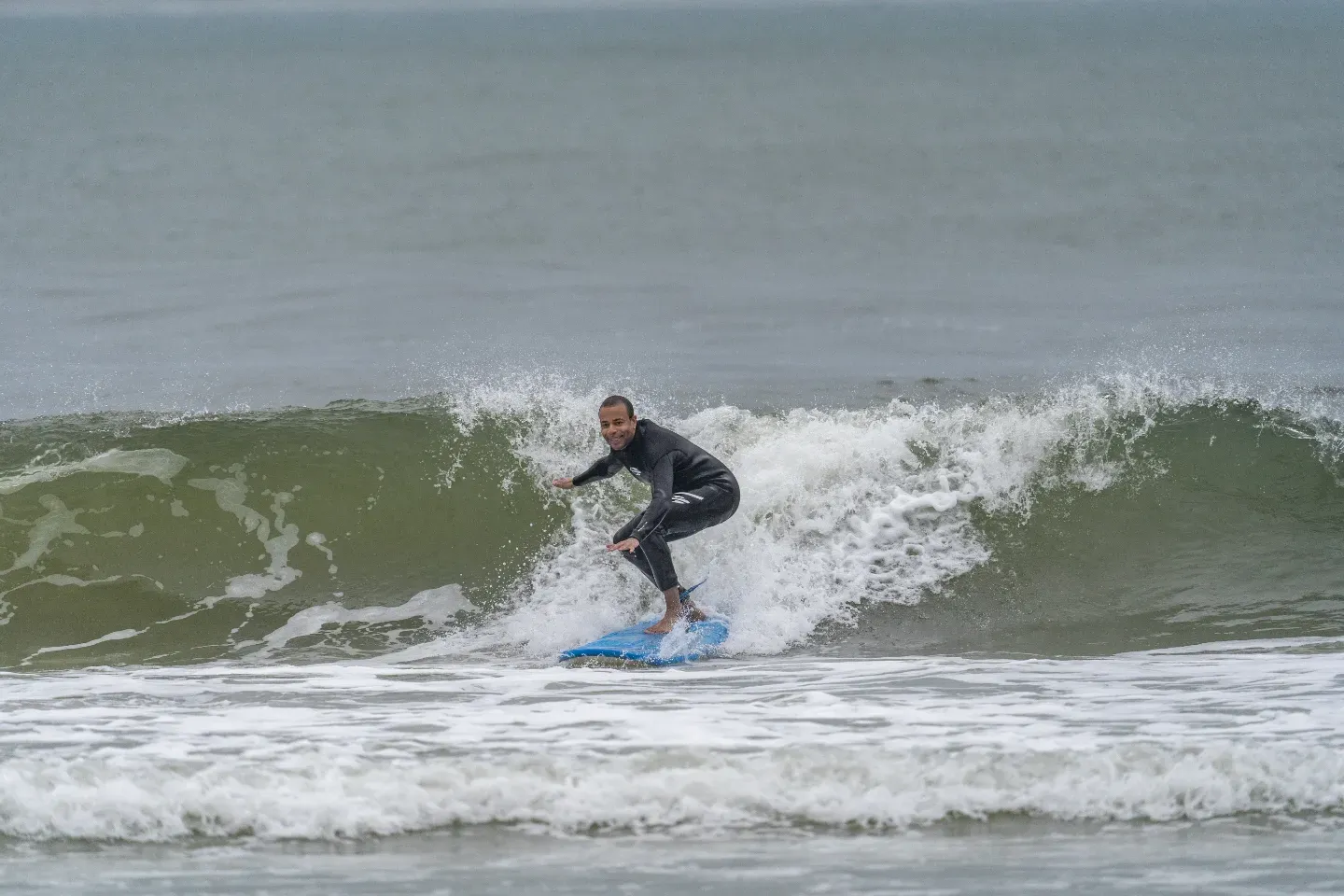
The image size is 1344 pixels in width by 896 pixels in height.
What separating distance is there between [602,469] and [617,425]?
504 mm

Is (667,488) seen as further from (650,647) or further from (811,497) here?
(811,497)

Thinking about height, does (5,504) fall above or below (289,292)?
below

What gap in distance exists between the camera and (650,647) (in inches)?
291

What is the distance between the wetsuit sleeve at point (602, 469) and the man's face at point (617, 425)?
10.5 inches

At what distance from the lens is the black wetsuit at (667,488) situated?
7.54 m

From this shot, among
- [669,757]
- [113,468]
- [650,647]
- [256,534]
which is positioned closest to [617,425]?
[650,647]

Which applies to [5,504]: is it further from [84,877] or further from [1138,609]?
[1138,609]

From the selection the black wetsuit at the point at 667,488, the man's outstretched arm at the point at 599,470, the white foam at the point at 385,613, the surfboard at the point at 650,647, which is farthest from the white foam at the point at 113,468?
the surfboard at the point at 650,647

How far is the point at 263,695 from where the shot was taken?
255 inches

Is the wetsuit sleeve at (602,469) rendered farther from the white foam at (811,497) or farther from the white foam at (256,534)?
the white foam at (256,534)

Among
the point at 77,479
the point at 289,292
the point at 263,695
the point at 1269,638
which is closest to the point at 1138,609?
the point at 1269,638

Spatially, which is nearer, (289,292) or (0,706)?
(0,706)

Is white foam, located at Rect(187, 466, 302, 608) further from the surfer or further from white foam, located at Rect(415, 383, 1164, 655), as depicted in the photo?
the surfer

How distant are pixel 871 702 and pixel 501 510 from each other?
4.53 m
